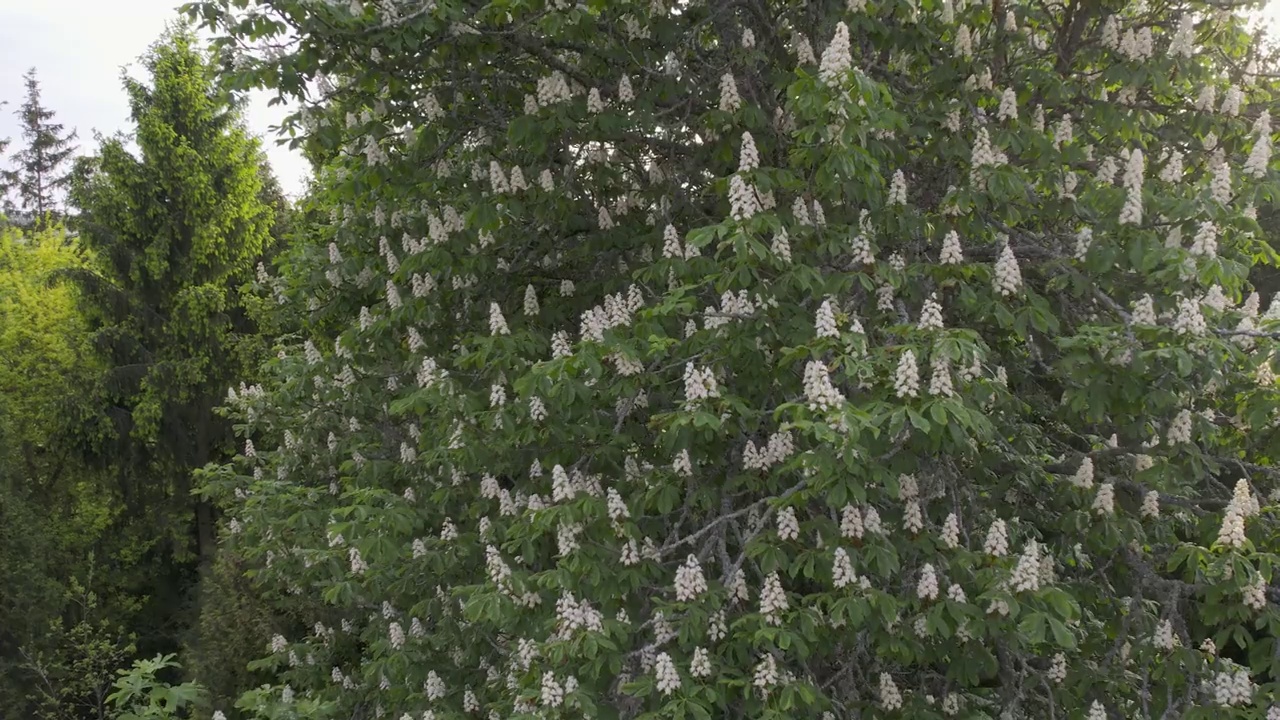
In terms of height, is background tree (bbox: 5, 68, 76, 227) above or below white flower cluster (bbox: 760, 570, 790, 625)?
above

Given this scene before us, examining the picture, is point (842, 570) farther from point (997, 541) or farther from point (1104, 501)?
point (1104, 501)

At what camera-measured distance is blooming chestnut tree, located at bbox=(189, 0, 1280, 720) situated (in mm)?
4223

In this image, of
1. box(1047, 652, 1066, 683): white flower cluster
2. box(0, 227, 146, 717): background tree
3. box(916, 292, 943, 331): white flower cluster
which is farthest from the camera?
box(0, 227, 146, 717): background tree

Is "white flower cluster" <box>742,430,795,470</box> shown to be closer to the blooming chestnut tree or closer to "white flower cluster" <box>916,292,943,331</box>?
the blooming chestnut tree

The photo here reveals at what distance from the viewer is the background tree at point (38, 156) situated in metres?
35.5

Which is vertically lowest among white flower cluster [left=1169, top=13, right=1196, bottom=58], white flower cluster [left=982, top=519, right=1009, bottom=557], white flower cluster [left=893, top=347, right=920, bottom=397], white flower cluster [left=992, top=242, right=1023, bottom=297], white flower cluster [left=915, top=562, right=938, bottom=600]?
white flower cluster [left=915, top=562, right=938, bottom=600]

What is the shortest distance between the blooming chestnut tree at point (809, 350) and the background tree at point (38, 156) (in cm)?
3547

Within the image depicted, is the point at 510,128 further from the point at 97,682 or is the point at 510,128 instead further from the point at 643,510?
the point at 97,682

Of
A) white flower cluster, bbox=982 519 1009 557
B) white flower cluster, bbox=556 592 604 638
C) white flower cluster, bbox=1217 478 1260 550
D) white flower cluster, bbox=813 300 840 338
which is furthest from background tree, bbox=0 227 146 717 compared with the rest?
white flower cluster, bbox=1217 478 1260 550

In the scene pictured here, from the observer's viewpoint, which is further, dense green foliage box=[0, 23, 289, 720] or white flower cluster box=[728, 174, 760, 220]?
dense green foliage box=[0, 23, 289, 720]

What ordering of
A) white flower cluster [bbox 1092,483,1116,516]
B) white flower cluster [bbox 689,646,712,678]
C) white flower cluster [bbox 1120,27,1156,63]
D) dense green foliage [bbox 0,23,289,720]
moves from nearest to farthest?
white flower cluster [bbox 689,646,712,678] < white flower cluster [bbox 1092,483,1116,516] < white flower cluster [bbox 1120,27,1156,63] < dense green foliage [bbox 0,23,289,720]

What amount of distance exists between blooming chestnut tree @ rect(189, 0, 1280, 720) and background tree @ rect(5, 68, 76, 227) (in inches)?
1397

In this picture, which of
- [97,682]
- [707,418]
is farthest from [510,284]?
[97,682]

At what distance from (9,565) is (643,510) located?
47.1 feet
